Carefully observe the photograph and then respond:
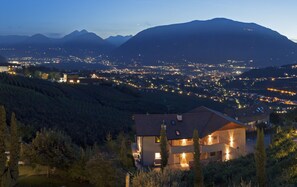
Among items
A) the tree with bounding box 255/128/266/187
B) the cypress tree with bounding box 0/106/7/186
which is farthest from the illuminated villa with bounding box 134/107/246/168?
the tree with bounding box 255/128/266/187

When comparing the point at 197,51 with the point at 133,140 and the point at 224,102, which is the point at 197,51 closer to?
the point at 224,102

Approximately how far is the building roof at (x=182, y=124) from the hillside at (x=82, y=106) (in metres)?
5.40

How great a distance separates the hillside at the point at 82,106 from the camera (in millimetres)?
30812

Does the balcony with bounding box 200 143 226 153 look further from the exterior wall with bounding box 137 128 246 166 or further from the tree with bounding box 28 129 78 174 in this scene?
the tree with bounding box 28 129 78 174

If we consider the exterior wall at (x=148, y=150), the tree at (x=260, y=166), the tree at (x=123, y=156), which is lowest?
the exterior wall at (x=148, y=150)

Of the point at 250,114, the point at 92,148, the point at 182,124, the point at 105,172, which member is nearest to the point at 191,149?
the point at 182,124

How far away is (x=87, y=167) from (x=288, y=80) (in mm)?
63880

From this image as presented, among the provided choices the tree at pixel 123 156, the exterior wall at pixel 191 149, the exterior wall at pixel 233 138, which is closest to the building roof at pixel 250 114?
the exterior wall at pixel 233 138

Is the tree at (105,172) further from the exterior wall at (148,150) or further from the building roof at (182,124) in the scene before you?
the building roof at (182,124)

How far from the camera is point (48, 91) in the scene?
152 ft

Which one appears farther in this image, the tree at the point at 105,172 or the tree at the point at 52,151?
the tree at the point at 52,151

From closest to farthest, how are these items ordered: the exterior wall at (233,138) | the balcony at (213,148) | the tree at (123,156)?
1. the tree at (123,156)
2. the balcony at (213,148)
3. the exterior wall at (233,138)

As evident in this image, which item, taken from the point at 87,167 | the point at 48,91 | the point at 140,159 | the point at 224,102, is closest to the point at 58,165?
the point at 87,167

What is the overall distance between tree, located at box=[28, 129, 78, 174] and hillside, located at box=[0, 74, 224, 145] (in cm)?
591
